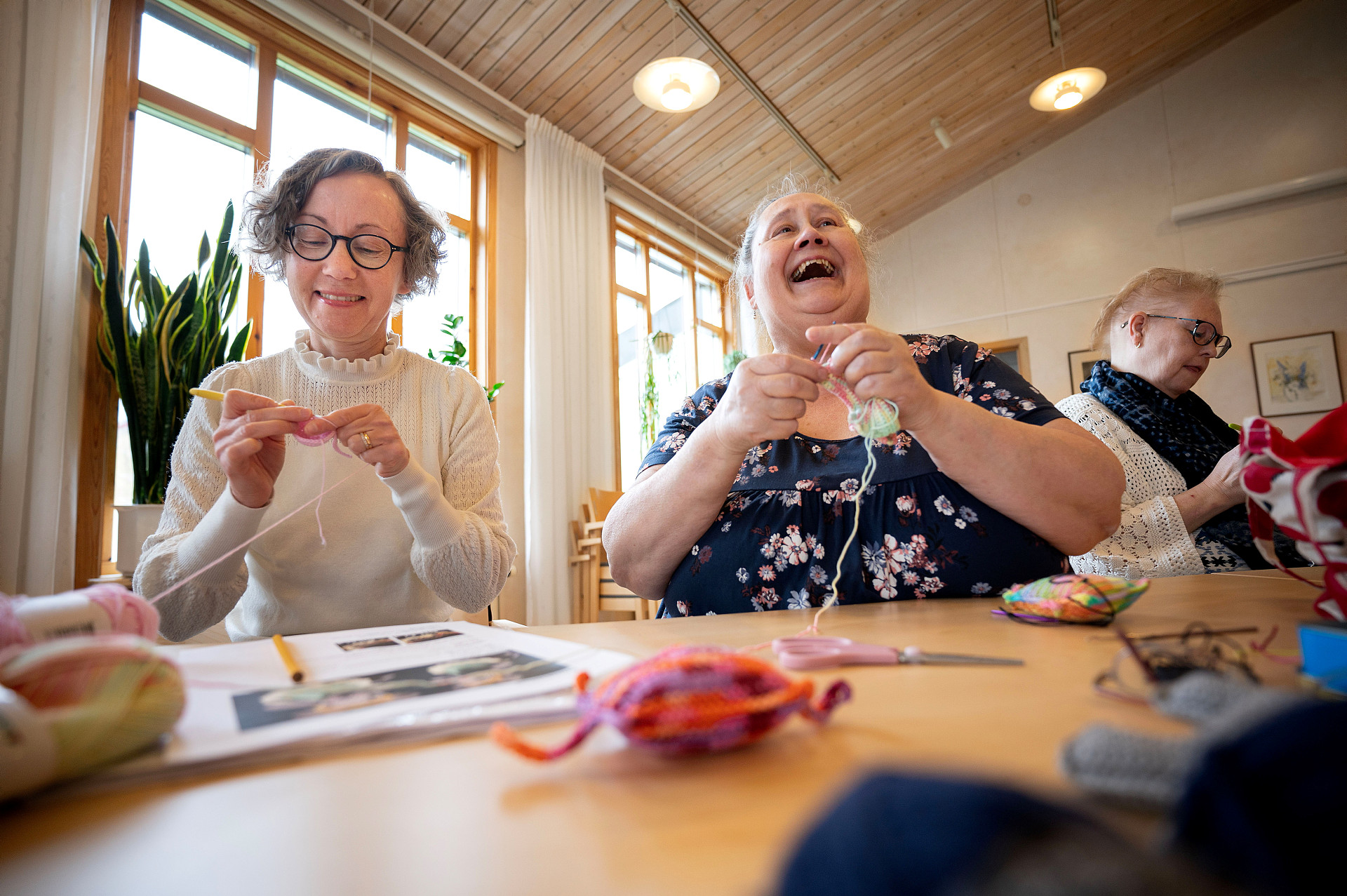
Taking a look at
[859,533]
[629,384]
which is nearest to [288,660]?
[859,533]

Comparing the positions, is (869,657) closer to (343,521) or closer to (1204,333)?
(343,521)

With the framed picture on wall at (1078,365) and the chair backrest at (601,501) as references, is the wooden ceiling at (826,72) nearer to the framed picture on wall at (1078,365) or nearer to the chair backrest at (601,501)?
the framed picture on wall at (1078,365)

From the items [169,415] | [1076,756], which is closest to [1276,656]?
[1076,756]

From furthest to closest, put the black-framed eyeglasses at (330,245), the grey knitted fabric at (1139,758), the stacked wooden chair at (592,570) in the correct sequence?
the stacked wooden chair at (592,570)
the black-framed eyeglasses at (330,245)
the grey knitted fabric at (1139,758)

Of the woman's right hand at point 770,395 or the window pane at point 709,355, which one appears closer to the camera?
the woman's right hand at point 770,395

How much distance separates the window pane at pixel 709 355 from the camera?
617 centimetres

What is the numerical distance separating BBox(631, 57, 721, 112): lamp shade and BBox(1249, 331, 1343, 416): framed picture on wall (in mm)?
4916

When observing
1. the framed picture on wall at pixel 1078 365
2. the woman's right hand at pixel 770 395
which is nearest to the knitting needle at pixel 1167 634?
the woman's right hand at pixel 770 395

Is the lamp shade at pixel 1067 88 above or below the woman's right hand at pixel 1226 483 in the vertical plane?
above

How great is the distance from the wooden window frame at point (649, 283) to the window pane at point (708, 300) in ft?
0.12

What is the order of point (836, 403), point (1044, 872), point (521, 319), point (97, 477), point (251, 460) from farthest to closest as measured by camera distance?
point (521, 319), point (97, 477), point (836, 403), point (251, 460), point (1044, 872)

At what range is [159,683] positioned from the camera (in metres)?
0.39

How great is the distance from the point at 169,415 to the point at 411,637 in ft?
6.62

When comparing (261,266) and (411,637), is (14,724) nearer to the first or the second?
(411,637)
